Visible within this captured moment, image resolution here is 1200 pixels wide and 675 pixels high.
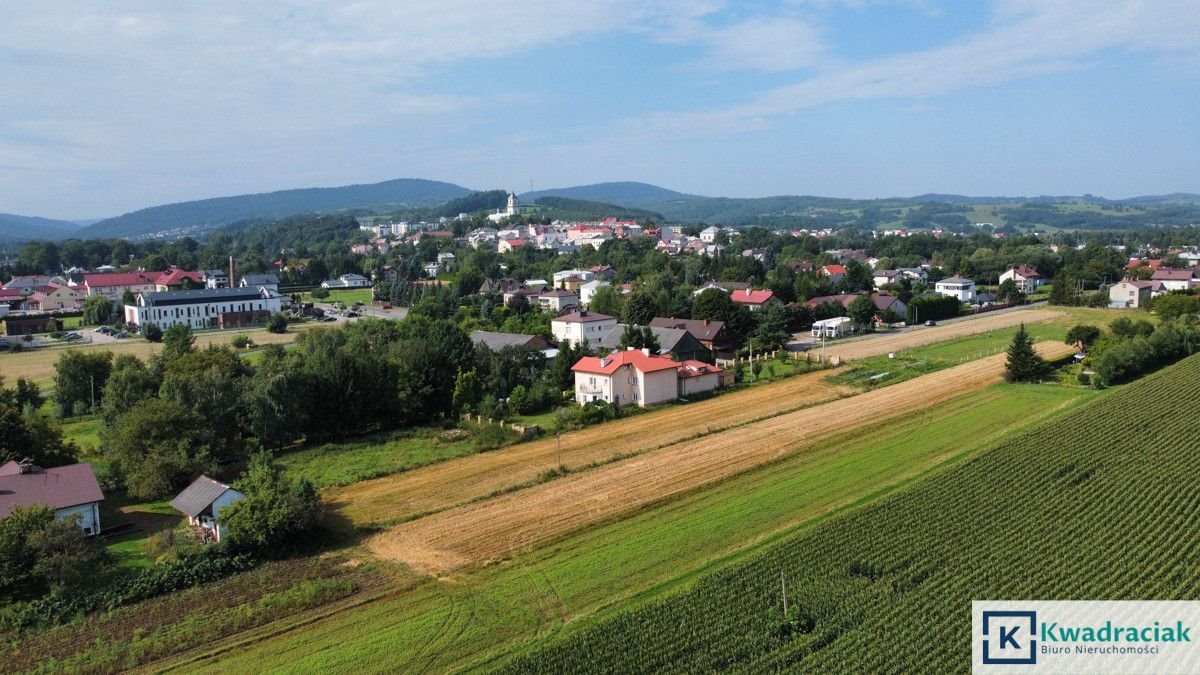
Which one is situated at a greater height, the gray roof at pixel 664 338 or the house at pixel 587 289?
the house at pixel 587 289

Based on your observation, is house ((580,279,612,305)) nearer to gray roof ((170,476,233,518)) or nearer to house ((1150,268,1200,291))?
house ((1150,268,1200,291))

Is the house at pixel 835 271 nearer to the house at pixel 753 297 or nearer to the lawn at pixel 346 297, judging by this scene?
the house at pixel 753 297

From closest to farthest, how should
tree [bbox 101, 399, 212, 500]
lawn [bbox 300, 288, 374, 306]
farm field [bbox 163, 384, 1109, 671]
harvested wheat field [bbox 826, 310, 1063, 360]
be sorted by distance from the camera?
farm field [bbox 163, 384, 1109, 671] < tree [bbox 101, 399, 212, 500] < harvested wheat field [bbox 826, 310, 1063, 360] < lawn [bbox 300, 288, 374, 306]

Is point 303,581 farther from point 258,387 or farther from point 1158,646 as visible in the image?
point 1158,646

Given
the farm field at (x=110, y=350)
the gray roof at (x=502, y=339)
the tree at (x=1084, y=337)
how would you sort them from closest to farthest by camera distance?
the gray roof at (x=502, y=339) → the tree at (x=1084, y=337) → the farm field at (x=110, y=350)

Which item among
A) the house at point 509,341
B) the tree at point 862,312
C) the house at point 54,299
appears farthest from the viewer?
the house at point 54,299

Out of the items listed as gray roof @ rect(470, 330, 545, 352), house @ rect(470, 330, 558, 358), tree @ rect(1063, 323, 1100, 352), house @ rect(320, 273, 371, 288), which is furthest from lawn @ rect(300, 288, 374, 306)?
tree @ rect(1063, 323, 1100, 352)

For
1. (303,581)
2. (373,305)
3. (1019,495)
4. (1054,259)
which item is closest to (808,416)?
(1019,495)

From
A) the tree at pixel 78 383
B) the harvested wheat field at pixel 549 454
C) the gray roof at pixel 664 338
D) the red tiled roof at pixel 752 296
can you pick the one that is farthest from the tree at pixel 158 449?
the red tiled roof at pixel 752 296
